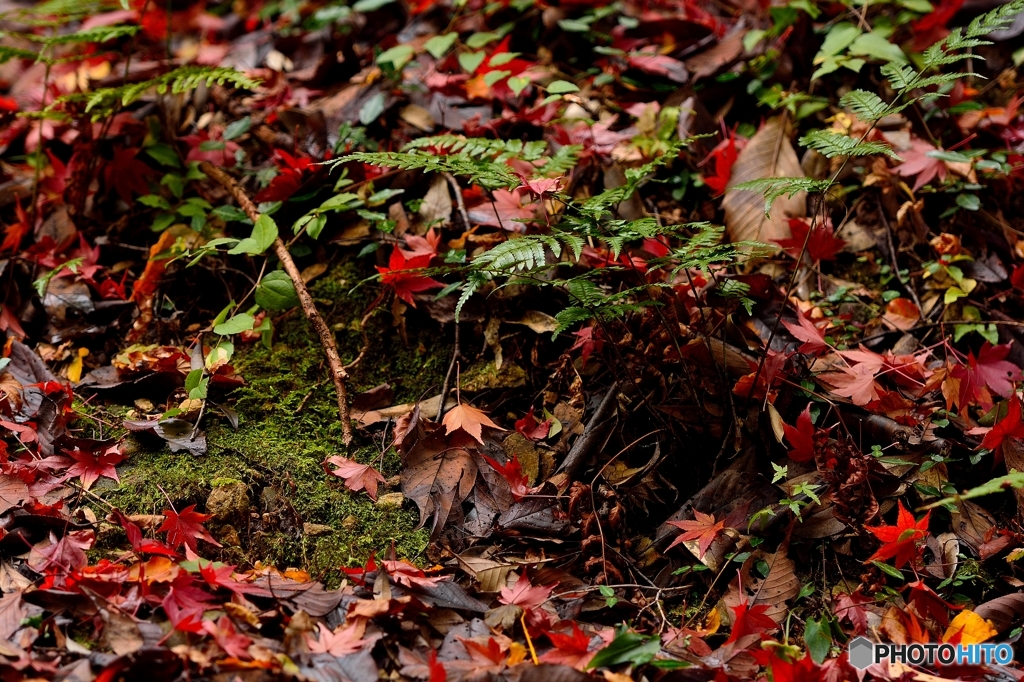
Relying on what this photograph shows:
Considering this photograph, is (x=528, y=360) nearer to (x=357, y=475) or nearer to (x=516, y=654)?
(x=357, y=475)

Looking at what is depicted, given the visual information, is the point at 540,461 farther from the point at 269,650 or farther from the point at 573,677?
the point at 269,650

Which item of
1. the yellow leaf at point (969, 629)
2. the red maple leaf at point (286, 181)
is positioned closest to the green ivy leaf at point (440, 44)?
the red maple leaf at point (286, 181)

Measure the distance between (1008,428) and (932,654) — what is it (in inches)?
27.4

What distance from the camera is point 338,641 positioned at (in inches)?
72.1

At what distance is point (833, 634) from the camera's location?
6.50 feet

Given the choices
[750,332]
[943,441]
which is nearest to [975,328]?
[943,441]

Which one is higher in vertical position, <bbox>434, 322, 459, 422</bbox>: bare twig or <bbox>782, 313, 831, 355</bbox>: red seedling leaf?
<bbox>782, 313, 831, 355</bbox>: red seedling leaf

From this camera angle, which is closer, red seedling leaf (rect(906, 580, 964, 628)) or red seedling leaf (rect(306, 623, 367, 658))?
red seedling leaf (rect(306, 623, 367, 658))

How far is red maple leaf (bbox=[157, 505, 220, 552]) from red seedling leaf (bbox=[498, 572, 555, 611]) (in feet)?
2.67

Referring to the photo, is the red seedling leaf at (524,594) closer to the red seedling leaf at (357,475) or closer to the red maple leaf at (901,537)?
the red seedling leaf at (357,475)

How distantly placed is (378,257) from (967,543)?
2.08 meters

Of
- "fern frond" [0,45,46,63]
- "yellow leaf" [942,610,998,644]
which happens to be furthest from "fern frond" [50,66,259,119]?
"yellow leaf" [942,610,998,644]

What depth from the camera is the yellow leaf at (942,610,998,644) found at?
1874 millimetres

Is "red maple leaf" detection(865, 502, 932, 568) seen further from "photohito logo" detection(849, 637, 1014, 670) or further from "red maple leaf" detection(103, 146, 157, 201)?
"red maple leaf" detection(103, 146, 157, 201)
